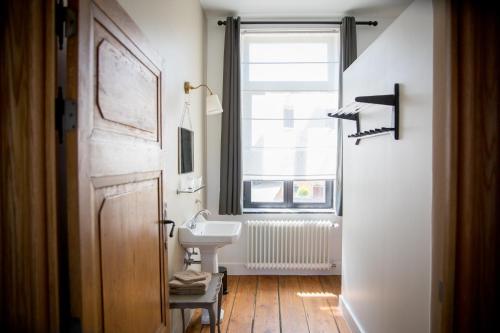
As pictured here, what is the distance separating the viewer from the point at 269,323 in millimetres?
2457

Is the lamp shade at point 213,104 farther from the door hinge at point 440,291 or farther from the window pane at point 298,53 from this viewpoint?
the door hinge at point 440,291

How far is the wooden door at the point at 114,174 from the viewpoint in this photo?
0.77m

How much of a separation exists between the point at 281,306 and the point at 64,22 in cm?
275

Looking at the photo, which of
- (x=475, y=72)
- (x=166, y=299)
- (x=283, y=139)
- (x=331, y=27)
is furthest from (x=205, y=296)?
(x=331, y=27)

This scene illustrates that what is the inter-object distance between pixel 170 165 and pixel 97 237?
1.25 m

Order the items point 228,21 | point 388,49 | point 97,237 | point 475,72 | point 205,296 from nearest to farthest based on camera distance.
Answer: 1. point 475,72
2. point 97,237
3. point 388,49
4. point 205,296
5. point 228,21

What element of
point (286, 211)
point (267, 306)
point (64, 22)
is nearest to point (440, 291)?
point (64, 22)

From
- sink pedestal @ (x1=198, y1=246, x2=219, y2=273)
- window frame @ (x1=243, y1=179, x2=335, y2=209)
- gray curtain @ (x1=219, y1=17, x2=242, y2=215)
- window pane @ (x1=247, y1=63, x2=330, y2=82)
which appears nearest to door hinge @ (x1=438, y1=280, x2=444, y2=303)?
sink pedestal @ (x1=198, y1=246, x2=219, y2=273)

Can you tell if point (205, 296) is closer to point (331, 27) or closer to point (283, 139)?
point (283, 139)

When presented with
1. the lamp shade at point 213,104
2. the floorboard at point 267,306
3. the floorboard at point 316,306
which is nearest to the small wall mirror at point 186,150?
the lamp shade at point 213,104

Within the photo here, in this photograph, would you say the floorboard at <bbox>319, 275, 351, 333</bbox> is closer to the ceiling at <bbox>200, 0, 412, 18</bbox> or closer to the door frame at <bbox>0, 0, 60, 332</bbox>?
the door frame at <bbox>0, 0, 60, 332</bbox>

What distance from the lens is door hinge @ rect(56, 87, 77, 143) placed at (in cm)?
71

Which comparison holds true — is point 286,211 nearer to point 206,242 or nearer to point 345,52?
point 206,242

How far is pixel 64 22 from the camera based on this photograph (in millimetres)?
728
